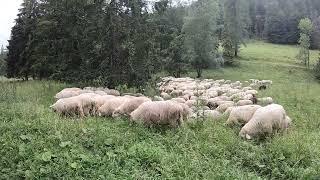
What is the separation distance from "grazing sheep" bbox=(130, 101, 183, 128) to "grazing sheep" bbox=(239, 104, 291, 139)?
5.45 ft

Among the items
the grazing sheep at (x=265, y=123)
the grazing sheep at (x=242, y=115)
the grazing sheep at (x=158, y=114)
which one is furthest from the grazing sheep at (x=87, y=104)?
the grazing sheep at (x=265, y=123)

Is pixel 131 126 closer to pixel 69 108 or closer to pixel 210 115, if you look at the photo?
pixel 69 108

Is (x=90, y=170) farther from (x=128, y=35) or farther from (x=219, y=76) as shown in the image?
(x=219, y=76)

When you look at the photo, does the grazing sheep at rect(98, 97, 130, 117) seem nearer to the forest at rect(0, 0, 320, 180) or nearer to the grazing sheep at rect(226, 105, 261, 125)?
the forest at rect(0, 0, 320, 180)

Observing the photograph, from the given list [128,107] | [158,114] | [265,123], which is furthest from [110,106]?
[265,123]

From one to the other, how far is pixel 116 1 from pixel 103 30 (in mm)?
1630

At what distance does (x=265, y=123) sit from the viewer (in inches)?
423

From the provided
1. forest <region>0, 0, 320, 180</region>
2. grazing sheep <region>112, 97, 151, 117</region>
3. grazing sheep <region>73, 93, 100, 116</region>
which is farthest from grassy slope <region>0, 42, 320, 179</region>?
grazing sheep <region>73, 93, 100, 116</region>

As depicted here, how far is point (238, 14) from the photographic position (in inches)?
3162

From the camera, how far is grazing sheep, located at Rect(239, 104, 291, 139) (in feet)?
35.1

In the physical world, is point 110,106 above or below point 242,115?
above

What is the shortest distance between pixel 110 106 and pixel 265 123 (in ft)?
13.9

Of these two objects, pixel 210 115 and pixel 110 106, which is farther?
pixel 210 115

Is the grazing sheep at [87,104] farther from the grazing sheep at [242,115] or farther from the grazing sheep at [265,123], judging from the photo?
the grazing sheep at [265,123]
